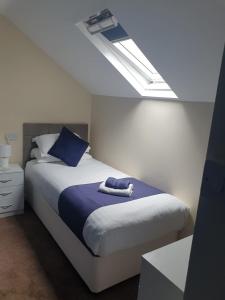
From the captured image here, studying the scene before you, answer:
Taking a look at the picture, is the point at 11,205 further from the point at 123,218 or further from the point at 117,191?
the point at 123,218

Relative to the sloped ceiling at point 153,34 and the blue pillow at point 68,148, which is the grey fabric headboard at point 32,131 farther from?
the sloped ceiling at point 153,34

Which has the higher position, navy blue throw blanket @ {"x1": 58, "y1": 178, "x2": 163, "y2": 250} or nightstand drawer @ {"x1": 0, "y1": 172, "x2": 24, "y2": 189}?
navy blue throw blanket @ {"x1": 58, "y1": 178, "x2": 163, "y2": 250}

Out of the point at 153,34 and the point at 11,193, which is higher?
the point at 153,34

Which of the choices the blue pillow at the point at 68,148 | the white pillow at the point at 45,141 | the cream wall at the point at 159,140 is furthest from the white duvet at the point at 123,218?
the white pillow at the point at 45,141

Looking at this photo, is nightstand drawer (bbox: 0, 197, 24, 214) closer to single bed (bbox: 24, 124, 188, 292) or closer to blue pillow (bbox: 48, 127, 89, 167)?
single bed (bbox: 24, 124, 188, 292)

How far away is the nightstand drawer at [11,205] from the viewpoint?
9.55 feet

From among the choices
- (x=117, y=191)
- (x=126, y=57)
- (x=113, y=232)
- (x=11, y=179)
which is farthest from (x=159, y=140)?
(x=11, y=179)

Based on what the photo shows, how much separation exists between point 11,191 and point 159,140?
6.17 feet

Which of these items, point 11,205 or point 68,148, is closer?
point 11,205

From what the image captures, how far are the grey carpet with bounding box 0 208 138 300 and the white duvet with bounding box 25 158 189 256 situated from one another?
399mm

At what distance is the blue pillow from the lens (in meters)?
3.18

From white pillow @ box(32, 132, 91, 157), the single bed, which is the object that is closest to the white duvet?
the single bed

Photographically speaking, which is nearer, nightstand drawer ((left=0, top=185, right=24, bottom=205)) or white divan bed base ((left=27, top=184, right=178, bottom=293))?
white divan bed base ((left=27, top=184, right=178, bottom=293))

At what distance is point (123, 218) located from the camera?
6.00 ft
